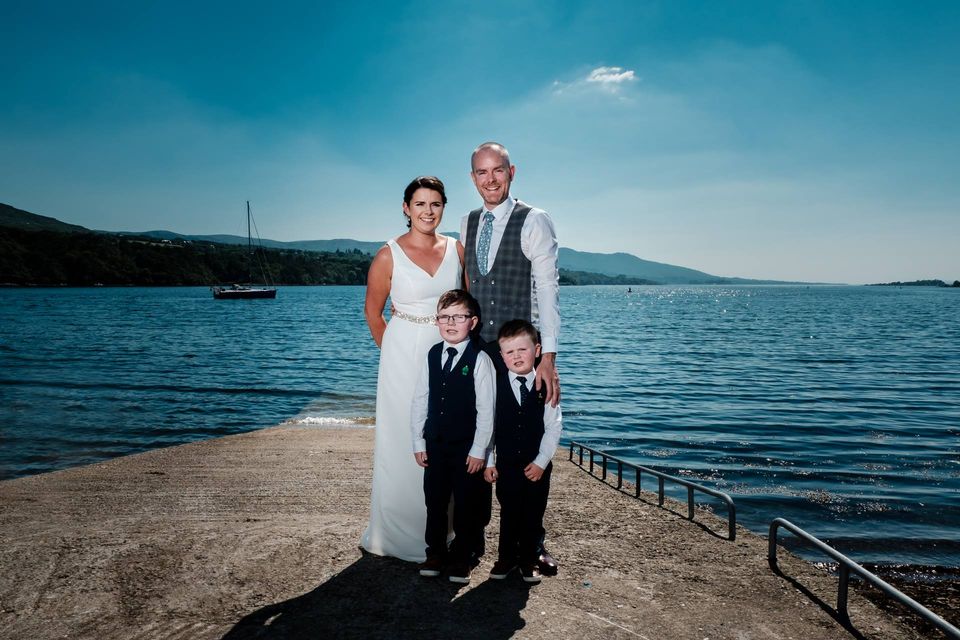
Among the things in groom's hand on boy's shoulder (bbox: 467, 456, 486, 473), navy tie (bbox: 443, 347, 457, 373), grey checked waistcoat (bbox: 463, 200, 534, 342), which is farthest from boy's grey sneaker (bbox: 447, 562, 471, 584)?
grey checked waistcoat (bbox: 463, 200, 534, 342)

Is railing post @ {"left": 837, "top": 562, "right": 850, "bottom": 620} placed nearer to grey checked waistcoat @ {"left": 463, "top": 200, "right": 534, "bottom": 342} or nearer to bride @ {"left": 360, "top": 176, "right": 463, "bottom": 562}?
grey checked waistcoat @ {"left": 463, "top": 200, "right": 534, "bottom": 342}

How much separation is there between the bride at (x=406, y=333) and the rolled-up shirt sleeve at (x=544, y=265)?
685 mm

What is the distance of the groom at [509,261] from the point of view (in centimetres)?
427

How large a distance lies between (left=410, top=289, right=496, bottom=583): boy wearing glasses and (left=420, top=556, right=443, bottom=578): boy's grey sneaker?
0.07ft

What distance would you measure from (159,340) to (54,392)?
896 inches

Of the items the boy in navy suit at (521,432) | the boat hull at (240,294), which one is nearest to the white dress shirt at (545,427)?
the boy in navy suit at (521,432)

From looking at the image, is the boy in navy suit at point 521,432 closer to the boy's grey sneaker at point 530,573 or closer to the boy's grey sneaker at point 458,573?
the boy's grey sneaker at point 530,573

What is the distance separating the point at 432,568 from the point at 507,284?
240 centimetres

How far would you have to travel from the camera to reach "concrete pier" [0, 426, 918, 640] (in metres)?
3.92

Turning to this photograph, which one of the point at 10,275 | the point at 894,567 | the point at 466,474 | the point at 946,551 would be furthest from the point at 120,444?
the point at 10,275

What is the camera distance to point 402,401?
15.3ft

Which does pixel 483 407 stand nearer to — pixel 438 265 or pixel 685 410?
pixel 438 265

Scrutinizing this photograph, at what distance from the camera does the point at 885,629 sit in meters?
4.30

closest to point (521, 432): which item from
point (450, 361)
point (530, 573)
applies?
point (450, 361)
